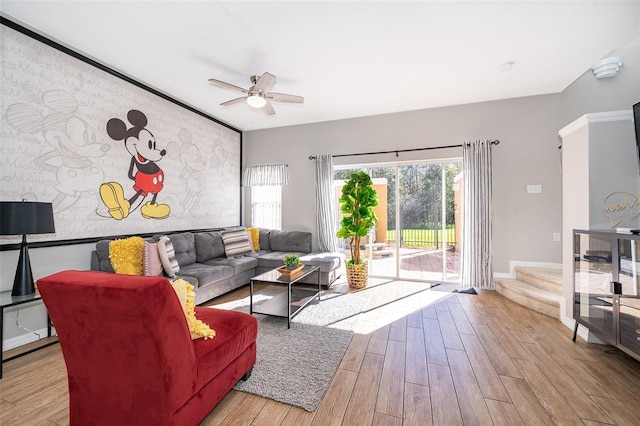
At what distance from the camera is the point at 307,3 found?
85.1 inches

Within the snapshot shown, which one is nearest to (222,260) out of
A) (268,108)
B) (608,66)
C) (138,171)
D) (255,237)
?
(255,237)

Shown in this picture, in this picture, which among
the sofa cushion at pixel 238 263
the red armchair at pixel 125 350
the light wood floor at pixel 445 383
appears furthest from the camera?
the sofa cushion at pixel 238 263

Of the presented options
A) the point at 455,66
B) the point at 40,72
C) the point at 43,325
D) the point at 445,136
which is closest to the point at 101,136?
the point at 40,72

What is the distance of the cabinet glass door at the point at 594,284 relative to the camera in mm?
2174

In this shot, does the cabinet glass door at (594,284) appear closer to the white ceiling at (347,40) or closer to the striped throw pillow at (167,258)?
the white ceiling at (347,40)

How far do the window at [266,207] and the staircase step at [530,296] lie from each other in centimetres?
397

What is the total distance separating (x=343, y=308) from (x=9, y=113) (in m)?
3.88

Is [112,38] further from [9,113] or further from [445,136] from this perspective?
[445,136]

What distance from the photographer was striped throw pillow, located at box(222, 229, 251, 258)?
4.33m

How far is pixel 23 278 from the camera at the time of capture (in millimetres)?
2150

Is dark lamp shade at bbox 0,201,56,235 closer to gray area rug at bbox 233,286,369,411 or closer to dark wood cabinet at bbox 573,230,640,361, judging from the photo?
gray area rug at bbox 233,286,369,411

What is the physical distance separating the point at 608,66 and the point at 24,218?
250 inches

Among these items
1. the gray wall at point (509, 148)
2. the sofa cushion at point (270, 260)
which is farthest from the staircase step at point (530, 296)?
the sofa cushion at point (270, 260)

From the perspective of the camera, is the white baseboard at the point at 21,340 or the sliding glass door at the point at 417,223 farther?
the sliding glass door at the point at 417,223
